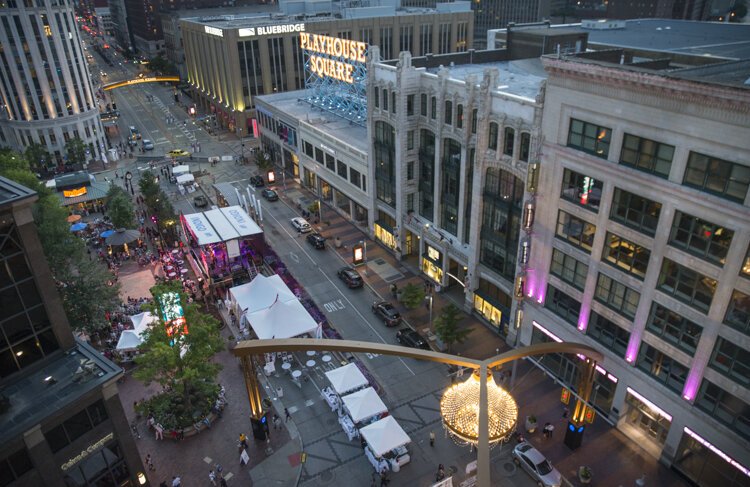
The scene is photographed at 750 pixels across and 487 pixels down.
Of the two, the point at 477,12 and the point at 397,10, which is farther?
the point at 477,12

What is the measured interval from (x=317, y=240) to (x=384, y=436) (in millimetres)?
35006

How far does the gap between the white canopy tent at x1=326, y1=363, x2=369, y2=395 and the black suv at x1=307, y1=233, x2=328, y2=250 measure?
1041 inches

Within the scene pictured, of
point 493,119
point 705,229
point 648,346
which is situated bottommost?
point 648,346

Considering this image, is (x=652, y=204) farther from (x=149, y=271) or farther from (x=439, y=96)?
(x=149, y=271)

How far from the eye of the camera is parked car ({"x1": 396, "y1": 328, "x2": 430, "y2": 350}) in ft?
156

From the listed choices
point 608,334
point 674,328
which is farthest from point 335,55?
point 674,328

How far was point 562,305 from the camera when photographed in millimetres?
42000

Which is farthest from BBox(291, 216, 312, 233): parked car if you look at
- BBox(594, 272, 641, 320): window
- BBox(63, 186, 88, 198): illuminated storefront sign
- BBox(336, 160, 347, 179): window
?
BBox(594, 272, 641, 320): window

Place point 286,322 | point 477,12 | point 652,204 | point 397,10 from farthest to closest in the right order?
point 477,12 < point 397,10 < point 286,322 < point 652,204

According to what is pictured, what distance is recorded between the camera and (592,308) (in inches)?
1527

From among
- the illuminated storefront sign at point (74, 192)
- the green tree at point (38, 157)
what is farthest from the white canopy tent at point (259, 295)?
the green tree at point (38, 157)

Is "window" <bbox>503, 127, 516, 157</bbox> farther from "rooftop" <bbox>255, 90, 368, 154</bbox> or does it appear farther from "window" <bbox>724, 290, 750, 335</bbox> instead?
"rooftop" <bbox>255, 90, 368, 154</bbox>

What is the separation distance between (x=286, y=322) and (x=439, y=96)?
26471 millimetres

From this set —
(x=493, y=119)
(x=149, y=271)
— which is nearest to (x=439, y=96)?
(x=493, y=119)
